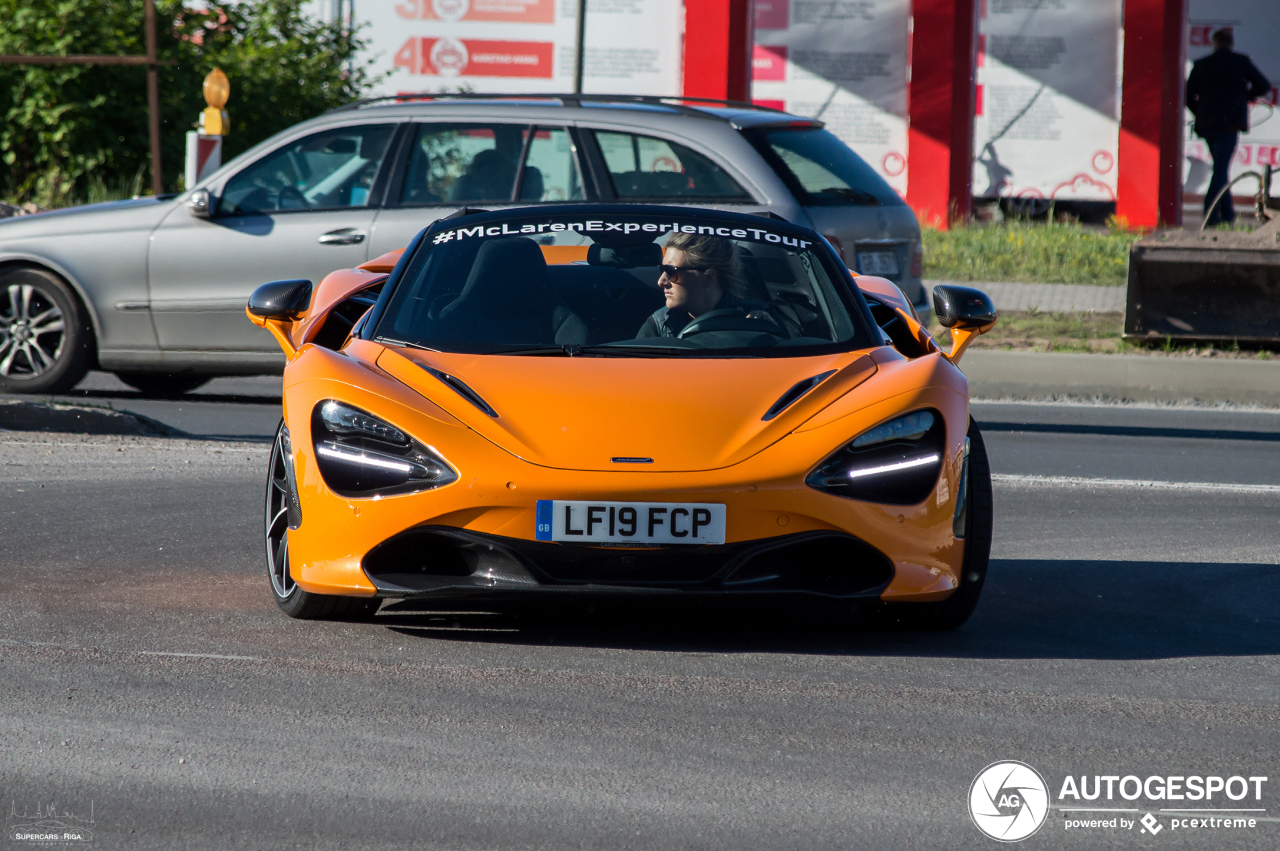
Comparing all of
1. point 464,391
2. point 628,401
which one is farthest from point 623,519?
point 464,391

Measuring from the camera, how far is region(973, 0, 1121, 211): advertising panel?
23172 mm

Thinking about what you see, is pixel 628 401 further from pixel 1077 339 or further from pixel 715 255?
pixel 1077 339

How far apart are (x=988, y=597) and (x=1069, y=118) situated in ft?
62.7

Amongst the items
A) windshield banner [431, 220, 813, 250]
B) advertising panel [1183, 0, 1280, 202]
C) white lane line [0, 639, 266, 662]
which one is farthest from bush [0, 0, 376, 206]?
white lane line [0, 639, 266, 662]

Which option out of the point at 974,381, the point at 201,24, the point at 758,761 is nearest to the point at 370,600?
the point at 758,761

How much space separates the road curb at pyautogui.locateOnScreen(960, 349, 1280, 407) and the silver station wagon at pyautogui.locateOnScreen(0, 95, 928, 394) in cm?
253

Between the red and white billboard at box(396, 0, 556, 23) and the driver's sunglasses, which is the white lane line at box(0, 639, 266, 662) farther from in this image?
the red and white billboard at box(396, 0, 556, 23)

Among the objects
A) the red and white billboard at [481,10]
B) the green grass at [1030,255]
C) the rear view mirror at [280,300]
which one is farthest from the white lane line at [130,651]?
the red and white billboard at [481,10]

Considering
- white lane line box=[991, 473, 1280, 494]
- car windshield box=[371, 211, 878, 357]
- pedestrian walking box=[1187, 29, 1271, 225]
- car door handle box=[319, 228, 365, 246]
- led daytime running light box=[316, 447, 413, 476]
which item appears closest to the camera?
led daytime running light box=[316, 447, 413, 476]

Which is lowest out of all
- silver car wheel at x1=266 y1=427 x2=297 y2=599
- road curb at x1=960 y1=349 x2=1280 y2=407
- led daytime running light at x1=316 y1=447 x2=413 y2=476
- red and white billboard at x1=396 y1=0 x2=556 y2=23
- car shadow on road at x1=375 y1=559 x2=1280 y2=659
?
road curb at x1=960 y1=349 x2=1280 y2=407

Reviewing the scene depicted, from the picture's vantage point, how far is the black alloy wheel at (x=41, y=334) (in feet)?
31.2

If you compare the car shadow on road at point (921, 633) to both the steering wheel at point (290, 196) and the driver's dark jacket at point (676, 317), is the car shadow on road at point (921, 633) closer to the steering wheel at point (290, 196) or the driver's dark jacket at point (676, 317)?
the driver's dark jacket at point (676, 317)

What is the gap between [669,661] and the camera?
14.6 feet

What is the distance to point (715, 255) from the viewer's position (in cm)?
541
